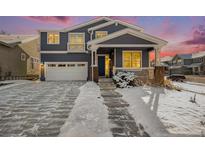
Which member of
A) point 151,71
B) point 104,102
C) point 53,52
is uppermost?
point 53,52

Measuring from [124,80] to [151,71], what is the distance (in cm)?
319

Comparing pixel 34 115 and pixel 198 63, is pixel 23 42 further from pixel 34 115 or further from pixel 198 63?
pixel 198 63

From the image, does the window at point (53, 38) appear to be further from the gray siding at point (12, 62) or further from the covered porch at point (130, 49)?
the covered porch at point (130, 49)

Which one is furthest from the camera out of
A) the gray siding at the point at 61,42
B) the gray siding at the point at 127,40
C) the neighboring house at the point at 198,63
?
the neighboring house at the point at 198,63

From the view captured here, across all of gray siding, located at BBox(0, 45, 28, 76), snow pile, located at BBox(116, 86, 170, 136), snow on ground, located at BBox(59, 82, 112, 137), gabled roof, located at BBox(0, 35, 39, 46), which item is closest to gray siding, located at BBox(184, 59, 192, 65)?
gabled roof, located at BBox(0, 35, 39, 46)

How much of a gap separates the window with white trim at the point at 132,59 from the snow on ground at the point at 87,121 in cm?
701

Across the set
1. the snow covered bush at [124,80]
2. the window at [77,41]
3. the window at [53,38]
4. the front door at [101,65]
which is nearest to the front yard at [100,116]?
the snow covered bush at [124,80]

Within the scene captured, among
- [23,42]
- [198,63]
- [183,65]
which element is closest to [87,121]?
[23,42]

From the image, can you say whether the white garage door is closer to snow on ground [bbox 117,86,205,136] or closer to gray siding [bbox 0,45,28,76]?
gray siding [bbox 0,45,28,76]

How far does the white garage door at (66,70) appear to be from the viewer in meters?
17.9

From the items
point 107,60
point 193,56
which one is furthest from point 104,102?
point 193,56
